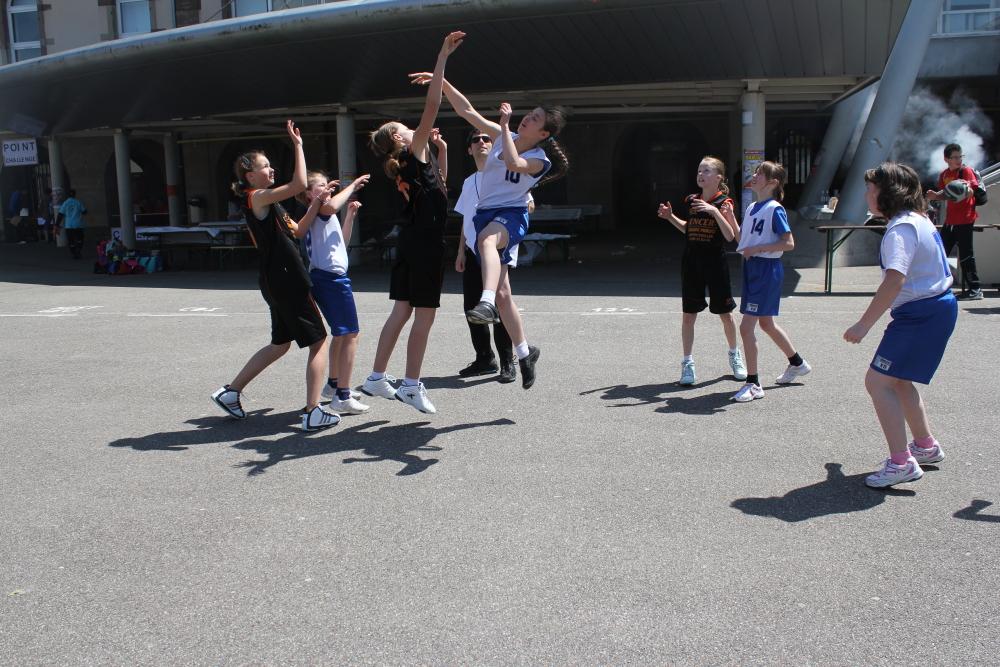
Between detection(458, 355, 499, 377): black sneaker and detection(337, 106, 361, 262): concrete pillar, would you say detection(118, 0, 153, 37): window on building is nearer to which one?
detection(337, 106, 361, 262): concrete pillar

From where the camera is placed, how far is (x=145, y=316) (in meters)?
11.8

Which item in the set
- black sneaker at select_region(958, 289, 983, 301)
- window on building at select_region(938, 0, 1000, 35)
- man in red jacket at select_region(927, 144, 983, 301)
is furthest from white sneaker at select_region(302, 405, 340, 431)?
window on building at select_region(938, 0, 1000, 35)

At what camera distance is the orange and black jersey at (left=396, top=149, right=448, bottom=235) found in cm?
566

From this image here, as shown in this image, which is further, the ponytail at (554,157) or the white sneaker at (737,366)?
the white sneaker at (737,366)

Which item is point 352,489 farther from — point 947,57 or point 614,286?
point 947,57

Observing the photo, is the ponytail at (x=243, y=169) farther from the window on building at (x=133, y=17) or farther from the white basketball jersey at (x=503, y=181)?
the window on building at (x=133, y=17)

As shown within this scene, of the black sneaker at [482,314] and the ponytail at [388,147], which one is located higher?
the ponytail at [388,147]

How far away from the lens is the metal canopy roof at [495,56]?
14.2 meters

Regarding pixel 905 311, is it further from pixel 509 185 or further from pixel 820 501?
pixel 509 185

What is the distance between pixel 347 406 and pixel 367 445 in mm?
695

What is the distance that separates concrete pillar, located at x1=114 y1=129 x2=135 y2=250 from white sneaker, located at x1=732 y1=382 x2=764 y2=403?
1991 centimetres

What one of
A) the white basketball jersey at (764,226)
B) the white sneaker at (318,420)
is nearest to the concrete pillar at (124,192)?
the white sneaker at (318,420)

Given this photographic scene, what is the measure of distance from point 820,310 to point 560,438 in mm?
6440

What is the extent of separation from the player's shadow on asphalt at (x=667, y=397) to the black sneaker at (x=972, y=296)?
574cm
